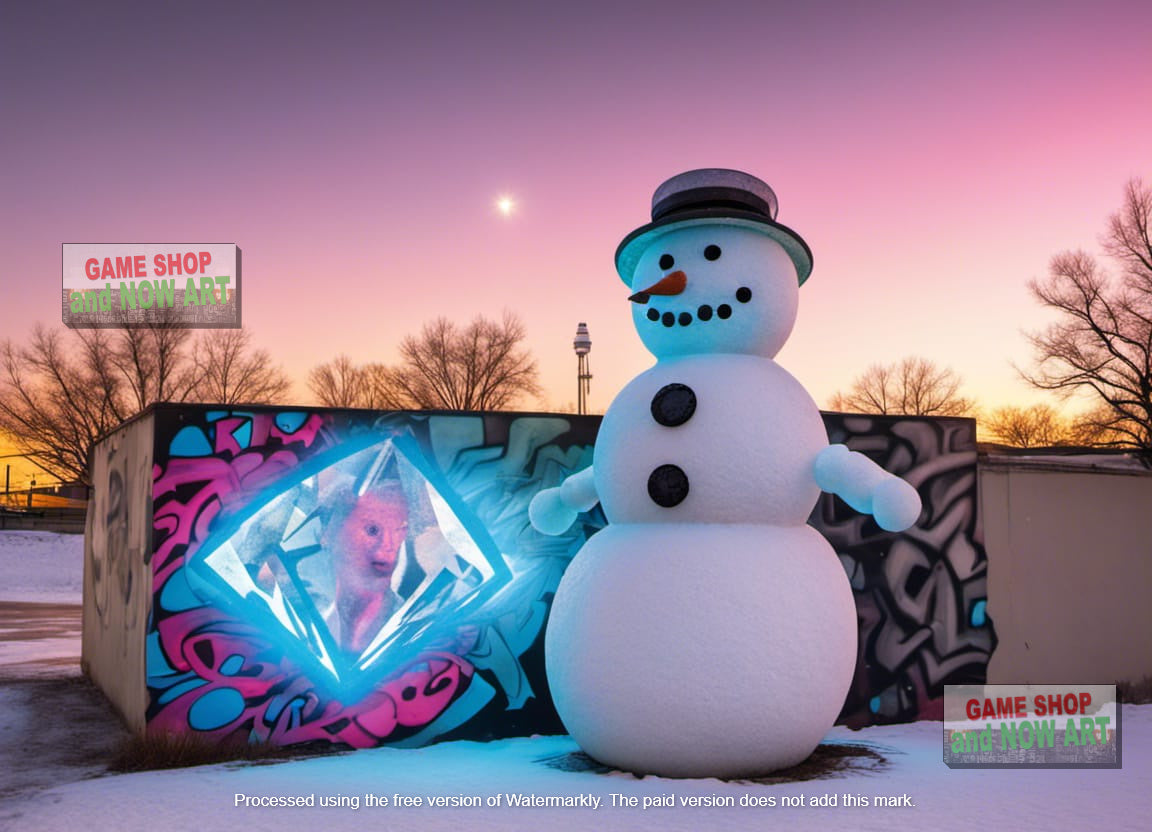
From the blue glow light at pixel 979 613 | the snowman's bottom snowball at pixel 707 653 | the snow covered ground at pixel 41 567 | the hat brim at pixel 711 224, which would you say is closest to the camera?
the snowman's bottom snowball at pixel 707 653

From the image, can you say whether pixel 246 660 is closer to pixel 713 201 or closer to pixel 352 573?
pixel 352 573

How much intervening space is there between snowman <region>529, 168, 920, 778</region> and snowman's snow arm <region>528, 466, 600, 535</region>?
26 centimetres

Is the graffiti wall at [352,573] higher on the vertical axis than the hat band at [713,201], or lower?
lower

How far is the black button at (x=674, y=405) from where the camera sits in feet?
19.5

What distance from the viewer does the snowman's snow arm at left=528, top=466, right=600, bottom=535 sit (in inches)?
272

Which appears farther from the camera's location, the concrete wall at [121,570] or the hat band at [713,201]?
the concrete wall at [121,570]

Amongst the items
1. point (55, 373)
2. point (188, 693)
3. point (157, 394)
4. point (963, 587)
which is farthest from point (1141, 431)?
point (55, 373)

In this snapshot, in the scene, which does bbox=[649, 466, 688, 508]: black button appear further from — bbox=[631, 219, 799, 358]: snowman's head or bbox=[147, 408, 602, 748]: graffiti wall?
bbox=[147, 408, 602, 748]: graffiti wall

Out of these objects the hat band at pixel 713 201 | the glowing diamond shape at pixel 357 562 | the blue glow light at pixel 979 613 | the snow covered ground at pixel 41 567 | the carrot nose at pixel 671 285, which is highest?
the hat band at pixel 713 201

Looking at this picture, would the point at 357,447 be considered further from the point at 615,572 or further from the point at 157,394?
the point at 157,394

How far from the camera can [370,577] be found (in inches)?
286

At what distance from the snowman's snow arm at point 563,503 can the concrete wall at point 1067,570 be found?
13.1 ft

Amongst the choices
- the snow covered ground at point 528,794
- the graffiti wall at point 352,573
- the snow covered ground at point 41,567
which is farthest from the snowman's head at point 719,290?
the snow covered ground at point 41,567

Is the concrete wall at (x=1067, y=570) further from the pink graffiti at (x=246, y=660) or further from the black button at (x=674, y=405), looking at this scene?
the pink graffiti at (x=246, y=660)
